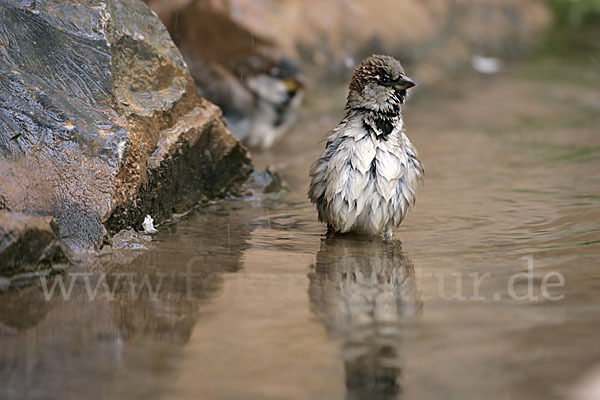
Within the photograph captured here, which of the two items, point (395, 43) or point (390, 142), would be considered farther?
point (395, 43)

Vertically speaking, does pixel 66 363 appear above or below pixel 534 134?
below

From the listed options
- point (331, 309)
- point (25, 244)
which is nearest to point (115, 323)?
point (25, 244)

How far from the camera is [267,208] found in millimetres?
5062

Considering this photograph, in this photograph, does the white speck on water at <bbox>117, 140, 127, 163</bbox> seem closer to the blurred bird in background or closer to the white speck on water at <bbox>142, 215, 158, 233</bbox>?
the white speck on water at <bbox>142, 215, 158, 233</bbox>

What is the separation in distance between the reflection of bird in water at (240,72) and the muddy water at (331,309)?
2.48 meters

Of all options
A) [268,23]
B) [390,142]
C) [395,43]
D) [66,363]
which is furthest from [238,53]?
[66,363]

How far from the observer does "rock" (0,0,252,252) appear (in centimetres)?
383

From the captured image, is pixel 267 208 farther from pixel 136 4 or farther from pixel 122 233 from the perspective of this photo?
pixel 136 4

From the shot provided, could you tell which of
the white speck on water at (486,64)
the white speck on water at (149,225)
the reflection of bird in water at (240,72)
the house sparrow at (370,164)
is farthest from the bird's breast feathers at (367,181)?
the white speck on water at (486,64)

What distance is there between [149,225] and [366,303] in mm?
1721

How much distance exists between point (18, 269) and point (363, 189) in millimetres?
1868

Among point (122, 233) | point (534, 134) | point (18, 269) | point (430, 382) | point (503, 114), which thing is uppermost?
point (503, 114)

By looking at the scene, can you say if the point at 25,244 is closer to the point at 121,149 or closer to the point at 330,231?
the point at 121,149

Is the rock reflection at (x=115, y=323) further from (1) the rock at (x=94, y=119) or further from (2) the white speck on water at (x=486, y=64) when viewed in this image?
(2) the white speck on water at (x=486, y=64)
